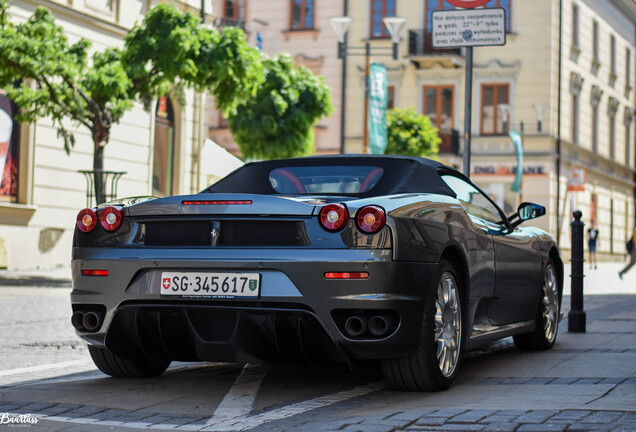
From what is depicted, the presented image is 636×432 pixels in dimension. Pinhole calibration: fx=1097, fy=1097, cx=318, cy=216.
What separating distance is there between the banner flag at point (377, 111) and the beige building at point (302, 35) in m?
16.8

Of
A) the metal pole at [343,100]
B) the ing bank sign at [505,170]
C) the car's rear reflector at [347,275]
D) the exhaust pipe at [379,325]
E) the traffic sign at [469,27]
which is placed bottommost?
the exhaust pipe at [379,325]

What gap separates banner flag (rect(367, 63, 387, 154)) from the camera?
24516 millimetres

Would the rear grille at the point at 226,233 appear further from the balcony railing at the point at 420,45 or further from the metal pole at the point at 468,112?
the balcony railing at the point at 420,45

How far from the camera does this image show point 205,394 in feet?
19.2

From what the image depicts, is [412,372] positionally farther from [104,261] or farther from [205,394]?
[104,261]

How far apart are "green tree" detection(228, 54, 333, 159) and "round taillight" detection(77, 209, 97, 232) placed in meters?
22.4

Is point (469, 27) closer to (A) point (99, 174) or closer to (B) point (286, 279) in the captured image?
(B) point (286, 279)

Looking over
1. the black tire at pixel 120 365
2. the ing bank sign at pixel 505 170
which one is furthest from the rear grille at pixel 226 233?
the ing bank sign at pixel 505 170

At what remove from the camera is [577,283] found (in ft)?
32.0

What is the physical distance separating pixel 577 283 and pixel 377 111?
15521mm

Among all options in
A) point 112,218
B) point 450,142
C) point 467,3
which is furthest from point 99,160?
point 450,142

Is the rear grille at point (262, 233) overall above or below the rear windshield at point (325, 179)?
below

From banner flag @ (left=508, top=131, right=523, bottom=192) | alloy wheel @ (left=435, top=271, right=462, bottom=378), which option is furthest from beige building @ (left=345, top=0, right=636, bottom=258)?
alloy wheel @ (left=435, top=271, right=462, bottom=378)

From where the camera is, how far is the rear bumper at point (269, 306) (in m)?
5.35
